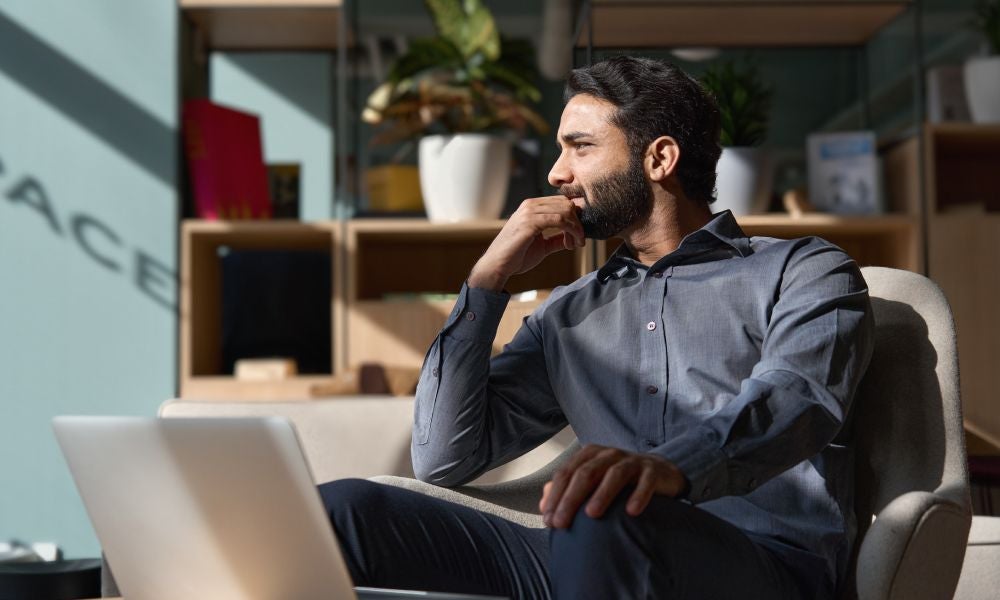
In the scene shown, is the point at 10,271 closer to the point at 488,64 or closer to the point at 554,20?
the point at 488,64

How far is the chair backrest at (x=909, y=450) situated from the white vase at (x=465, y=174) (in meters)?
1.35

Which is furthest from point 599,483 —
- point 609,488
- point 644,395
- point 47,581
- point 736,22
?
point 736,22

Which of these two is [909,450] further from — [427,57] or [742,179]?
[427,57]

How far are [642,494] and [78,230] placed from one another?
2128mm

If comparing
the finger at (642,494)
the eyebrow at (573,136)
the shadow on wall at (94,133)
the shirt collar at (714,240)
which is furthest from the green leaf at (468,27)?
the finger at (642,494)

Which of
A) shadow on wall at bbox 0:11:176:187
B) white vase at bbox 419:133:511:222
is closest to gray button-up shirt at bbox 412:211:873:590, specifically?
white vase at bbox 419:133:511:222

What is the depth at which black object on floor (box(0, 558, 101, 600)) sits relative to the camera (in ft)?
5.74

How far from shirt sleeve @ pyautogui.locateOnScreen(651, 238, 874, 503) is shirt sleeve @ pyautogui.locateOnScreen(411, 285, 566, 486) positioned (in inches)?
16.1

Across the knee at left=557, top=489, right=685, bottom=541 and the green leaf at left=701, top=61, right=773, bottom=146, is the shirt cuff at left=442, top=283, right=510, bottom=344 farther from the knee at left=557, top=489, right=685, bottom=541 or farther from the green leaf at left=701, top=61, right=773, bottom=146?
the green leaf at left=701, top=61, right=773, bottom=146

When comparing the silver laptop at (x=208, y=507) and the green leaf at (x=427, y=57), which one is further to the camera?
the green leaf at (x=427, y=57)

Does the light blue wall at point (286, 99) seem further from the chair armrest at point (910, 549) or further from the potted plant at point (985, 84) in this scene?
the chair armrest at point (910, 549)

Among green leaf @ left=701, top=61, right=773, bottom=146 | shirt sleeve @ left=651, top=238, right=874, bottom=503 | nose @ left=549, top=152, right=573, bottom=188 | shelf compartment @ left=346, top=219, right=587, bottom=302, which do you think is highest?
green leaf @ left=701, top=61, right=773, bottom=146

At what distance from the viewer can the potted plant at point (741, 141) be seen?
283 centimetres

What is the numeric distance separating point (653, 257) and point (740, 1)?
4.47 feet
